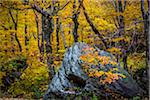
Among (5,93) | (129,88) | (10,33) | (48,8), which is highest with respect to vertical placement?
(48,8)

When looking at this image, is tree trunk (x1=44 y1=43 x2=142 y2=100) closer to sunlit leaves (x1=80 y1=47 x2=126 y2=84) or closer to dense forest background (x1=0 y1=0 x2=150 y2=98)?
sunlit leaves (x1=80 y1=47 x2=126 y2=84)

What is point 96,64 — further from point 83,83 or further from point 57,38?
point 57,38

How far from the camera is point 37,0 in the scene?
50.7ft

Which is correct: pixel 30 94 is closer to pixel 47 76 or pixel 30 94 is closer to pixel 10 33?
pixel 47 76

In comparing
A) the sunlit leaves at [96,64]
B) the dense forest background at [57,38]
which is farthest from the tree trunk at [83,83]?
the dense forest background at [57,38]

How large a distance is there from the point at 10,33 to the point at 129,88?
1013cm

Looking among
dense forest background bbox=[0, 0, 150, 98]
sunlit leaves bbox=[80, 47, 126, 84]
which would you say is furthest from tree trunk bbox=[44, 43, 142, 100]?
dense forest background bbox=[0, 0, 150, 98]

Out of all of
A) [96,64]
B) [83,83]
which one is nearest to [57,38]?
[83,83]

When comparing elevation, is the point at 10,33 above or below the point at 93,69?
above

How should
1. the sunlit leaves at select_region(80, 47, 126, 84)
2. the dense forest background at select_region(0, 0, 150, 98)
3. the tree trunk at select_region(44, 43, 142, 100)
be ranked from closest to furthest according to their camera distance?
Answer: the sunlit leaves at select_region(80, 47, 126, 84)
the tree trunk at select_region(44, 43, 142, 100)
the dense forest background at select_region(0, 0, 150, 98)

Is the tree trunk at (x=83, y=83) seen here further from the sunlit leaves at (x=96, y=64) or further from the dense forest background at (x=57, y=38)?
the dense forest background at (x=57, y=38)

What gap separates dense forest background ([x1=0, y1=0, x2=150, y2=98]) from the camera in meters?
14.2

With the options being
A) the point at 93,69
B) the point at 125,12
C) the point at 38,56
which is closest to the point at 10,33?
the point at 38,56

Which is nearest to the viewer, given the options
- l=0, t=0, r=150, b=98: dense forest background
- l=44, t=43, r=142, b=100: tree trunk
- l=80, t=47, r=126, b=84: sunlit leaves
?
l=80, t=47, r=126, b=84: sunlit leaves
